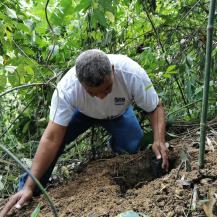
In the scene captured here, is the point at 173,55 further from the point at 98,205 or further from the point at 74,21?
the point at 98,205

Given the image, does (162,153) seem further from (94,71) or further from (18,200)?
(18,200)

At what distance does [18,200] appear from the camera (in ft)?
7.89

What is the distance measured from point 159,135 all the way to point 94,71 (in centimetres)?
68

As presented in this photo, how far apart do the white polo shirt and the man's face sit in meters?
0.16

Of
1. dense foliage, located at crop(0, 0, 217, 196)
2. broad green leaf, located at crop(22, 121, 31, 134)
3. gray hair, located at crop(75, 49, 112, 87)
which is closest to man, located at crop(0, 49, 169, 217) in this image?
gray hair, located at crop(75, 49, 112, 87)

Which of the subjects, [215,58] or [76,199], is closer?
[76,199]

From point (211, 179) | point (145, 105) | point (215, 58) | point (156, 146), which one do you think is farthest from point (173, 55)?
point (211, 179)

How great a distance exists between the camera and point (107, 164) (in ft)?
9.18

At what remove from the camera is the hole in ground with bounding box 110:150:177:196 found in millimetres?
2641

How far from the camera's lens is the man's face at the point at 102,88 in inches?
93.4

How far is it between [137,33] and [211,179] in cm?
221

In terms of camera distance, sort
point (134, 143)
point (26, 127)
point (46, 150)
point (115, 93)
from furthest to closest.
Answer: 1. point (26, 127)
2. point (134, 143)
3. point (115, 93)
4. point (46, 150)

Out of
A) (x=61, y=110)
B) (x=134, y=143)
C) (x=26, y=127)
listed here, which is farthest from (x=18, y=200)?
(x=26, y=127)

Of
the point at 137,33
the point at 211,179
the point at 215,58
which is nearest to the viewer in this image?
the point at 211,179
